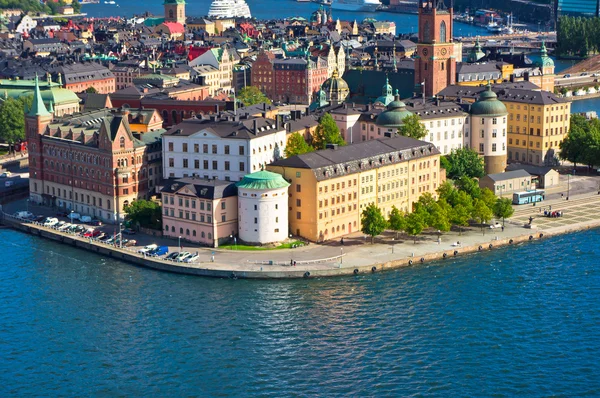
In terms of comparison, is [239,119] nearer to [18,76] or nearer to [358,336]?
[358,336]

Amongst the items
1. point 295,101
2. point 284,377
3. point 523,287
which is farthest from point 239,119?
point 295,101

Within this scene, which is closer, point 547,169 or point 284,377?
point 284,377

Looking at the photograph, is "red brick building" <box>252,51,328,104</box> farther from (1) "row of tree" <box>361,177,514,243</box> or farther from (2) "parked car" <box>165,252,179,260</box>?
(2) "parked car" <box>165,252,179,260</box>

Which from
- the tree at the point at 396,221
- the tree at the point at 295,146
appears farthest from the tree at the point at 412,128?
the tree at the point at 396,221

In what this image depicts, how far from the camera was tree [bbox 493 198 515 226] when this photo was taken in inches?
3620

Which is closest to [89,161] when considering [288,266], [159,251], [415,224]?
[159,251]

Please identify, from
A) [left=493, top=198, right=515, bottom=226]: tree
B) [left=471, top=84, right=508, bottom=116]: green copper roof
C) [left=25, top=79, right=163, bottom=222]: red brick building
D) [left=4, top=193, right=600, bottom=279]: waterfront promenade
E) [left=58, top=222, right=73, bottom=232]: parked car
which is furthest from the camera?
[left=471, top=84, right=508, bottom=116]: green copper roof

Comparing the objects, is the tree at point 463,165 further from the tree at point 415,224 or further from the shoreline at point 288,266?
the tree at point 415,224

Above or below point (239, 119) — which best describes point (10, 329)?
below

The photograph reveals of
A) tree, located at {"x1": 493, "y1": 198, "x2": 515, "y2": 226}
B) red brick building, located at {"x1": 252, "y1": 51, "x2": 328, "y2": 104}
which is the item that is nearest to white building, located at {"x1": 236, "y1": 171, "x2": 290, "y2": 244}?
tree, located at {"x1": 493, "y1": 198, "x2": 515, "y2": 226}

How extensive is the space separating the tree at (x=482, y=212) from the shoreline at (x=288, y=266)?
101 inches

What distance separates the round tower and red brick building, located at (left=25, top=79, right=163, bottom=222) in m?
29.5

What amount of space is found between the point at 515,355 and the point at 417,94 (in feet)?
209

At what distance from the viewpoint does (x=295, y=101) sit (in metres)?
162
